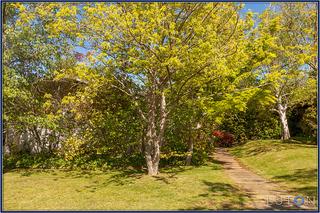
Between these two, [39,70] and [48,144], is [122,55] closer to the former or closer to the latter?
[39,70]

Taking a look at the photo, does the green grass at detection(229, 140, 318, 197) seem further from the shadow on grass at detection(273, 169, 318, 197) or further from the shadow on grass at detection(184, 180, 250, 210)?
the shadow on grass at detection(184, 180, 250, 210)

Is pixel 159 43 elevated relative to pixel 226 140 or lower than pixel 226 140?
elevated

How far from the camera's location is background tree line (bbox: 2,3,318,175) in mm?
12438

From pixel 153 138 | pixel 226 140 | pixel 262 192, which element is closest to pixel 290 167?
pixel 262 192

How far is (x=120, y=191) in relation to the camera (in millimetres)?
11531

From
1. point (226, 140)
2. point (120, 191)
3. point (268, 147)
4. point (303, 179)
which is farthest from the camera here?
point (226, 140)

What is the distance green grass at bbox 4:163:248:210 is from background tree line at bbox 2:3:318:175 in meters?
1.39

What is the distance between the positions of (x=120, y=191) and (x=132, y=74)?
17.9ft

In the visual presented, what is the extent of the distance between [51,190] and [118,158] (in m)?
6.76

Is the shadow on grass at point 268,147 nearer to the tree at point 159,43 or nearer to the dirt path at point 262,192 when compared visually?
the dirt path at point 262,192

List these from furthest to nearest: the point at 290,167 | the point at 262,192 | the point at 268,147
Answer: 1. the point at 268,147
2. the point at 290,167
3. the point at 262,192

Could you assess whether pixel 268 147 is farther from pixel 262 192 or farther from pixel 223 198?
pixel 223 198

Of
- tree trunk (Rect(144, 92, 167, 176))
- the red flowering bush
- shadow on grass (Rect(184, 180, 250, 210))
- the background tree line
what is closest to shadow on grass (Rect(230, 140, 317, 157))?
the background tree line

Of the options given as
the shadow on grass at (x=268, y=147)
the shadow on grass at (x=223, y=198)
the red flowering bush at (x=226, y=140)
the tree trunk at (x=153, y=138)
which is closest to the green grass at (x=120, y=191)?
the shadow on grass at (x=223, y=198)
